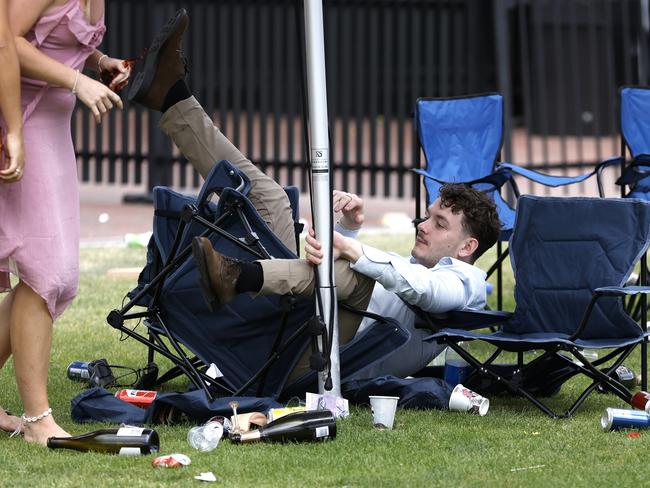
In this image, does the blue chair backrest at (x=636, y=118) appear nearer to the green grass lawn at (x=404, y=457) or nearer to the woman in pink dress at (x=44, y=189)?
the green grass lawn at (x=404, y=457)

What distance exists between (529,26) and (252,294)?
9542 mm

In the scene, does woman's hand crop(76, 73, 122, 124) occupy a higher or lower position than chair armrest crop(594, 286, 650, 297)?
higher

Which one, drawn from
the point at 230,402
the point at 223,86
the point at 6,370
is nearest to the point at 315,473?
the point at 230,402

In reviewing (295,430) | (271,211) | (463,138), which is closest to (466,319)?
(271,211)

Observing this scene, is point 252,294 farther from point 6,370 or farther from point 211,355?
point 6,370

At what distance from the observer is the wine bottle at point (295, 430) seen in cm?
458

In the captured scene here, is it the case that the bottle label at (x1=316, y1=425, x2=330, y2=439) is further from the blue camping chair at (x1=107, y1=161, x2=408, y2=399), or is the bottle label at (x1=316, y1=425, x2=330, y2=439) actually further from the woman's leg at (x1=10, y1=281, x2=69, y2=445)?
the woman's leg at (x1=10, y1=281, x2=69, y2=445)

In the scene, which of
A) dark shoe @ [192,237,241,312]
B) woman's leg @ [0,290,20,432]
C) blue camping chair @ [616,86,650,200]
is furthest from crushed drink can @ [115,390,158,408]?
blue camping chair @ [616,86,650,200]

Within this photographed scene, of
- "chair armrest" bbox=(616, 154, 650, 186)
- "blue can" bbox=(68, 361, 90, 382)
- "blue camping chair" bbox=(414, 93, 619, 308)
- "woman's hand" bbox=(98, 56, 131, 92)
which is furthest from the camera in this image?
"blue camping chair" bbox=(414, 93, 619, 308)

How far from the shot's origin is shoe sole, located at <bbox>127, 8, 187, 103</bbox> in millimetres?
5023

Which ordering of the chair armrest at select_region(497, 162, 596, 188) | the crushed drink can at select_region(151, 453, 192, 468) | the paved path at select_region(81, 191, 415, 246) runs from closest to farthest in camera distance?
1. the crushed drink can at select_region(151, 453, 192, 468)
2. the chair armrest at select_region(497, 162, 596, 188)
3. the paved path at select_region(81, 191, 415, 246)

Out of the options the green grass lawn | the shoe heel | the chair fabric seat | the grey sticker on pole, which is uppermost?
the shoe heel

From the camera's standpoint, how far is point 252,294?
4.86m

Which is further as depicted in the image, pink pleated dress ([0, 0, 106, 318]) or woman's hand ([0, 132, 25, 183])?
pink pleated dress ([0, 0, 106, 318])
